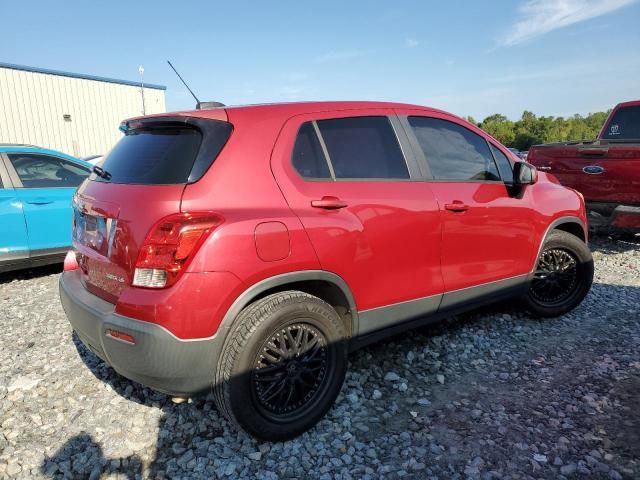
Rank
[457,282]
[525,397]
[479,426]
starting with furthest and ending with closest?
1. [457,282]
2. [525,397]
3. [479,426]

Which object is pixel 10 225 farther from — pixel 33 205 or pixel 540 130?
pixel 540 130

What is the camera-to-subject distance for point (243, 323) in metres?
2.22

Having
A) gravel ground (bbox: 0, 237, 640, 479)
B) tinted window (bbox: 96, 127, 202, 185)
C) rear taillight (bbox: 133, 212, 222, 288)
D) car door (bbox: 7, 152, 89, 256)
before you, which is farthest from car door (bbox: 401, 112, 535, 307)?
car door (bbox: 7, 152, 89, 256)

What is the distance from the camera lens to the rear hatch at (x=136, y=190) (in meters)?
2.16

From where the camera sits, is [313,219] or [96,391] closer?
[313,219]

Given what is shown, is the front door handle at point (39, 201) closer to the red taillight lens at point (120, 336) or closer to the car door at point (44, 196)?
the car door at point (44, 196)

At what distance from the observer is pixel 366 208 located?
2635 millimetres

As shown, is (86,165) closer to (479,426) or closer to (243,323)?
(243,323)

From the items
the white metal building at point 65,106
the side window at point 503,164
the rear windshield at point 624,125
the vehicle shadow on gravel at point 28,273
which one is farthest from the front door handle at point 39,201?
the white metal building at point 65,106

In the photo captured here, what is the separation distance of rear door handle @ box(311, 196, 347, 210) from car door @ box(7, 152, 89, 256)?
4268 millimetres

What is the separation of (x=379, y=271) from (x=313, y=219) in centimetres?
59

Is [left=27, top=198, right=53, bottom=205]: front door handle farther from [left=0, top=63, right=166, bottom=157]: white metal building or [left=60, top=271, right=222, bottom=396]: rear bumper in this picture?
[left=0, top=63, right=166, bottom=157]: white metal building

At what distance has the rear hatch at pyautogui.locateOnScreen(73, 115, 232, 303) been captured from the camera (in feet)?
7.08

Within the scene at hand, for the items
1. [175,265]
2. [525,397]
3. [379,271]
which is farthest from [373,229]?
[525,397]
